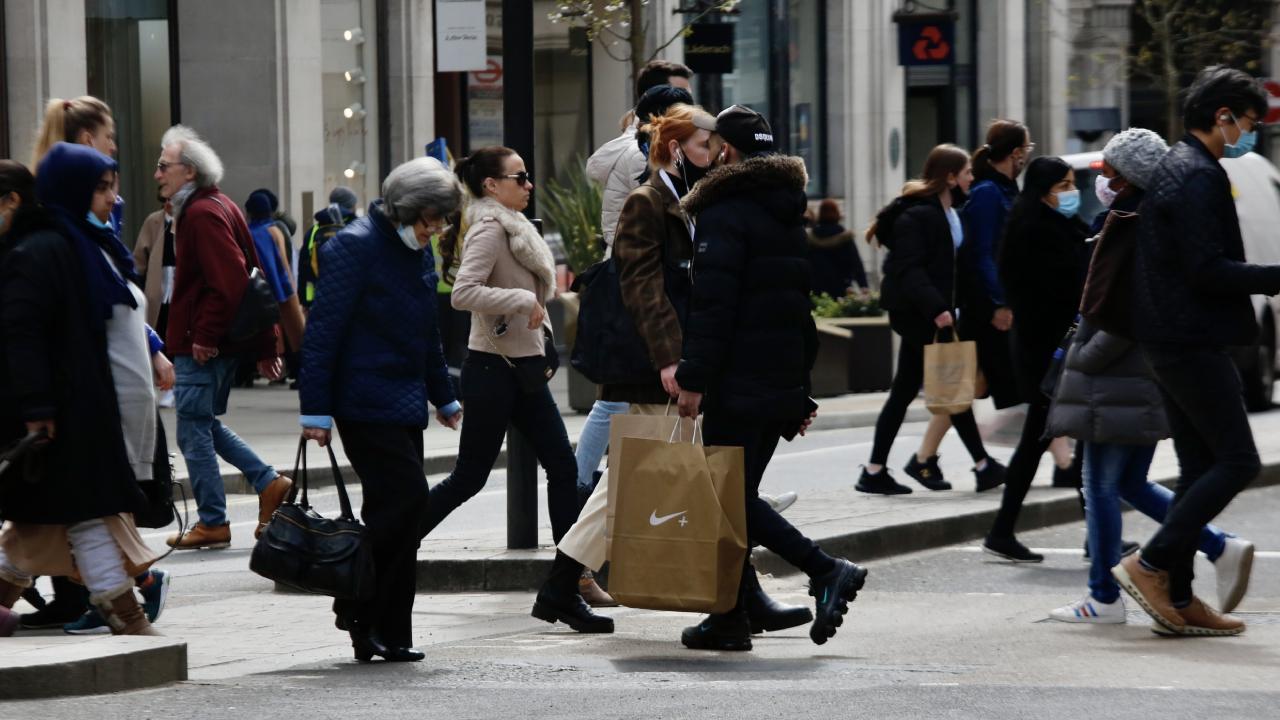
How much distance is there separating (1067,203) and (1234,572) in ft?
8.78

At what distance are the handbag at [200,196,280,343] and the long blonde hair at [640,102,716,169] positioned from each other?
2.86m

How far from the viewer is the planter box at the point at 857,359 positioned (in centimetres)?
1927

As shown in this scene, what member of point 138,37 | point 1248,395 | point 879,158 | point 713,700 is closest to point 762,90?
point 879,158

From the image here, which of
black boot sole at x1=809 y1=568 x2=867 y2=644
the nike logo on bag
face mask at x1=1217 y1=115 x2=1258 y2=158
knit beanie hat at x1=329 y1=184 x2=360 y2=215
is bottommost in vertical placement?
black boot sole at x1=809 y1=568 x2=867 y2=644

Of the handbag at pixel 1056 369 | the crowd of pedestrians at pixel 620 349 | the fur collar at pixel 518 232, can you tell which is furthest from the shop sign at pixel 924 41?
the fur collar at pixel 518 232

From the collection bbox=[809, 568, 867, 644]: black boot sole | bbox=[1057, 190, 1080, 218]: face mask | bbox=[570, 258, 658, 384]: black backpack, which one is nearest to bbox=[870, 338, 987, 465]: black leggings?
bbox=[1057, 190, 1080, 218]: face mask

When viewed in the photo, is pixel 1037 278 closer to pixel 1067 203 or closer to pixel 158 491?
pixel 1067 203

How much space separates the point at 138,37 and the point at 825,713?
1672 centimetres

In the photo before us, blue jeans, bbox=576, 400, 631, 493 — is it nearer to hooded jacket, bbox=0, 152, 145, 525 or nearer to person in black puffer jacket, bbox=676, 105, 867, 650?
person in black puffer jacket, bbox=676, 105, 867, 650

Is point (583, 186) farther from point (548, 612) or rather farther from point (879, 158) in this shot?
point (548, 612)

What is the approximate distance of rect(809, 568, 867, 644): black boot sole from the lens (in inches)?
294

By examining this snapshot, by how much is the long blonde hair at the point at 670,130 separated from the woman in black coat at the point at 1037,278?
2279 millimetres

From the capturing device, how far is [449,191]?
738 centimetres

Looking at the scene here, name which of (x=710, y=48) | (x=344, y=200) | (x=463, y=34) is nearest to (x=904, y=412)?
(x=463, y=34)
